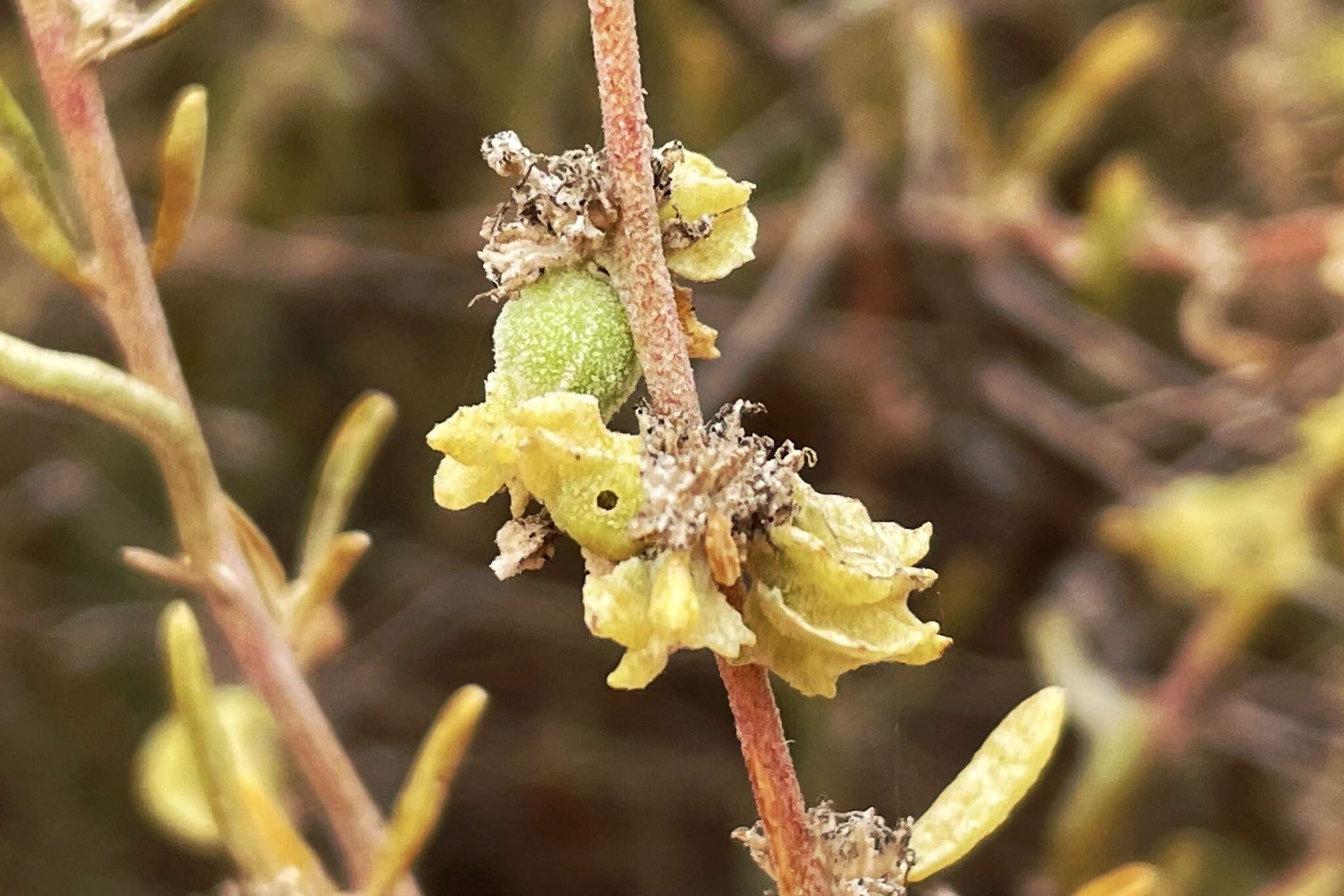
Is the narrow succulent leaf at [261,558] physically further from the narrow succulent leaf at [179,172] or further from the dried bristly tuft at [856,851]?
the dried bristly tuft at [856,851]

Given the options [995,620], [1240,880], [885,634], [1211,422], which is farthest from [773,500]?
[995,620]

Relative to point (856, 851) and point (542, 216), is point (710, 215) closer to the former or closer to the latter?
point (542, 216)

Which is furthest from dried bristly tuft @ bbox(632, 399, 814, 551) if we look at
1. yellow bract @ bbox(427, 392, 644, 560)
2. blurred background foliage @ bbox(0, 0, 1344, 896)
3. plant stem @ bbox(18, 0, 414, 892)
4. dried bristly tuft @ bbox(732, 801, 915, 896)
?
blurred background foliage @ bbox(0, 0, 1344, 896)

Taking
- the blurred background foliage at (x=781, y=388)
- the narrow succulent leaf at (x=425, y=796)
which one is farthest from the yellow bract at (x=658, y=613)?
the blurred background foliage at (x=781, y=388)

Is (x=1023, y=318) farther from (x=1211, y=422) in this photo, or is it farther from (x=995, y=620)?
(x=995, y=620)

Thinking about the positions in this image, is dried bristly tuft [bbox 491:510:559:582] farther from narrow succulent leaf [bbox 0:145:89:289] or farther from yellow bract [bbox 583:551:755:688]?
narrow succulent leaf [bbox 0:145:89:289]

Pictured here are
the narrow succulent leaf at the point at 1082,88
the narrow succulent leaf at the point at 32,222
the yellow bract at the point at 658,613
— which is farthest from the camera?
the narrow succulent leaf at the point at 1082,88
